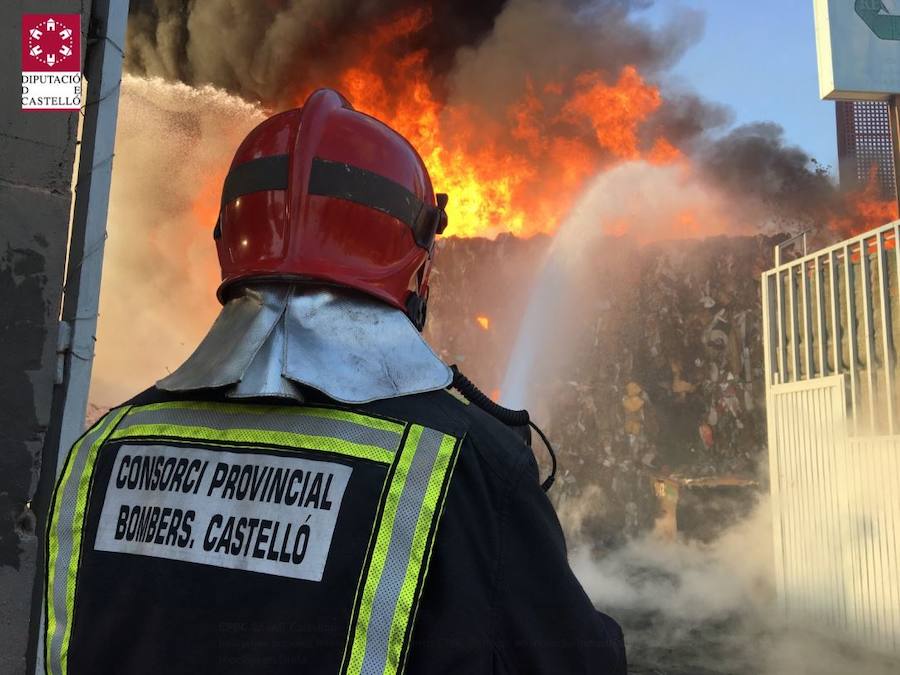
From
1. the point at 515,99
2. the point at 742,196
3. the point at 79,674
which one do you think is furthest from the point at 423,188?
the point at 742,196

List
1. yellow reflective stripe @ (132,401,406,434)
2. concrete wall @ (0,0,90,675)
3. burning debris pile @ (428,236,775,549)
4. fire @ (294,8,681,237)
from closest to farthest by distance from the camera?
yellow reflective stripe @ (132,401,406,434)
concrete wall @ (0,0,90,675)
burning debris pile @ (428,236,775,549)
fire @ (294,8,681,237)

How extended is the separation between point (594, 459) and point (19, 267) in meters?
14.9

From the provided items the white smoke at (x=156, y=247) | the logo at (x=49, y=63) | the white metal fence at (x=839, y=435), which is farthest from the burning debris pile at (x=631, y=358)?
the logo at (x=49, y=63)

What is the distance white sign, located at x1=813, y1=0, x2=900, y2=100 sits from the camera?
8.51 meters

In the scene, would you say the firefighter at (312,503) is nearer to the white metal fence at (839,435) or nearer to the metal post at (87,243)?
the metal post at (87,243)

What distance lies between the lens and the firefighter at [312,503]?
2.88 ft

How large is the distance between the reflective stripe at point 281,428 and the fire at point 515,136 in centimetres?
1802

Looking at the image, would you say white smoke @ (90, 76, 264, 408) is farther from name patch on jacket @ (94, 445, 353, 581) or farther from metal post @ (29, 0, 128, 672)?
name patch on jacket @ (94, 445, 353, 581)

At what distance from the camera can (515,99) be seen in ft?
64.9

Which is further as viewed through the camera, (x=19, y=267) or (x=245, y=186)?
(x=19, y=267)

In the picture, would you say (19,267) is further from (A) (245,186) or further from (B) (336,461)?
(B) (336,461)

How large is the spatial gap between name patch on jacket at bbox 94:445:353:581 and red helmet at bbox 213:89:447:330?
315 millimetres

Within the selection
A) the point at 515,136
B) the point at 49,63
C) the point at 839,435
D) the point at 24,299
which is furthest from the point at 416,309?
the point at 515,136

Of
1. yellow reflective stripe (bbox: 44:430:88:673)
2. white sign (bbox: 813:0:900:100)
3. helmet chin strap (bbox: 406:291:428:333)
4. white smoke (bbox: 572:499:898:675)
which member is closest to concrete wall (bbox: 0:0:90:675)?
yellow reflective stripe (bbox: 44:430:88:673)
